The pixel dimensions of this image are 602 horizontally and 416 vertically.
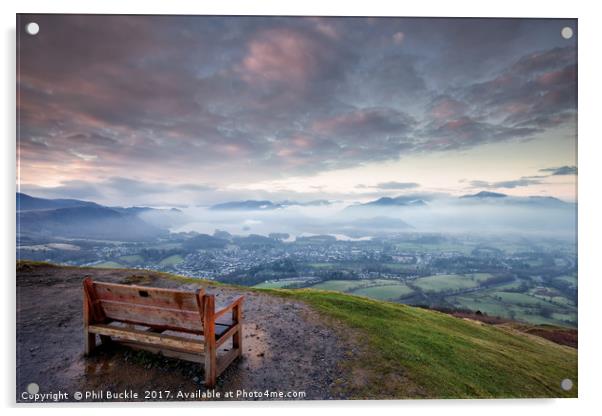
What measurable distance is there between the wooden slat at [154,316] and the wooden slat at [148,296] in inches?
2.6

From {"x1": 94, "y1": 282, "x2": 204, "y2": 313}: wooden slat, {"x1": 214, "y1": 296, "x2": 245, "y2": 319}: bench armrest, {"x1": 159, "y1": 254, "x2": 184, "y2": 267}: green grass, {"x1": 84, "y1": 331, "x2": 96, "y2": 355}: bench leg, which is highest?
{"x1": 94, "y1": 282, "x2": 204, "y2": 313}: wooden slat

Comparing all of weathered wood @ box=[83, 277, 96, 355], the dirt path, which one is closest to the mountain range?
the dirt path

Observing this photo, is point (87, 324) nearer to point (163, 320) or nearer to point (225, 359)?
point (163, 320)

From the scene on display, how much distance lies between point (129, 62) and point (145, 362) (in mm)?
6267

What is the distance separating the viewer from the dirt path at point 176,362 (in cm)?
422

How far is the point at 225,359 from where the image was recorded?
4.27 m

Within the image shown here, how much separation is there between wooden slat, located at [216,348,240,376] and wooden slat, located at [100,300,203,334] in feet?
2.47

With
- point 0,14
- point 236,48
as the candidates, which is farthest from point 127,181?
point 236,48

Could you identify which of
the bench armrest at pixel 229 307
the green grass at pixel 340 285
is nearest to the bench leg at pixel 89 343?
the bench armrest at pixel 229 307

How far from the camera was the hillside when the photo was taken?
430cm

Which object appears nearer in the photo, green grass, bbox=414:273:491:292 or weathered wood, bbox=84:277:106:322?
weathered wood, bbox=84:277:106:322

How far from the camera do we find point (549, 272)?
6.41 metres

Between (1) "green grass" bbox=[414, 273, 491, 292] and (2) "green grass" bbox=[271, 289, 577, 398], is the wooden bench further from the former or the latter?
(1) "green grass" bbox=[414, 273, 491, 292]

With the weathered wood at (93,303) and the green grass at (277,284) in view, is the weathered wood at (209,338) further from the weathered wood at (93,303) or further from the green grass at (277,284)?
the green grass at (277,284)
